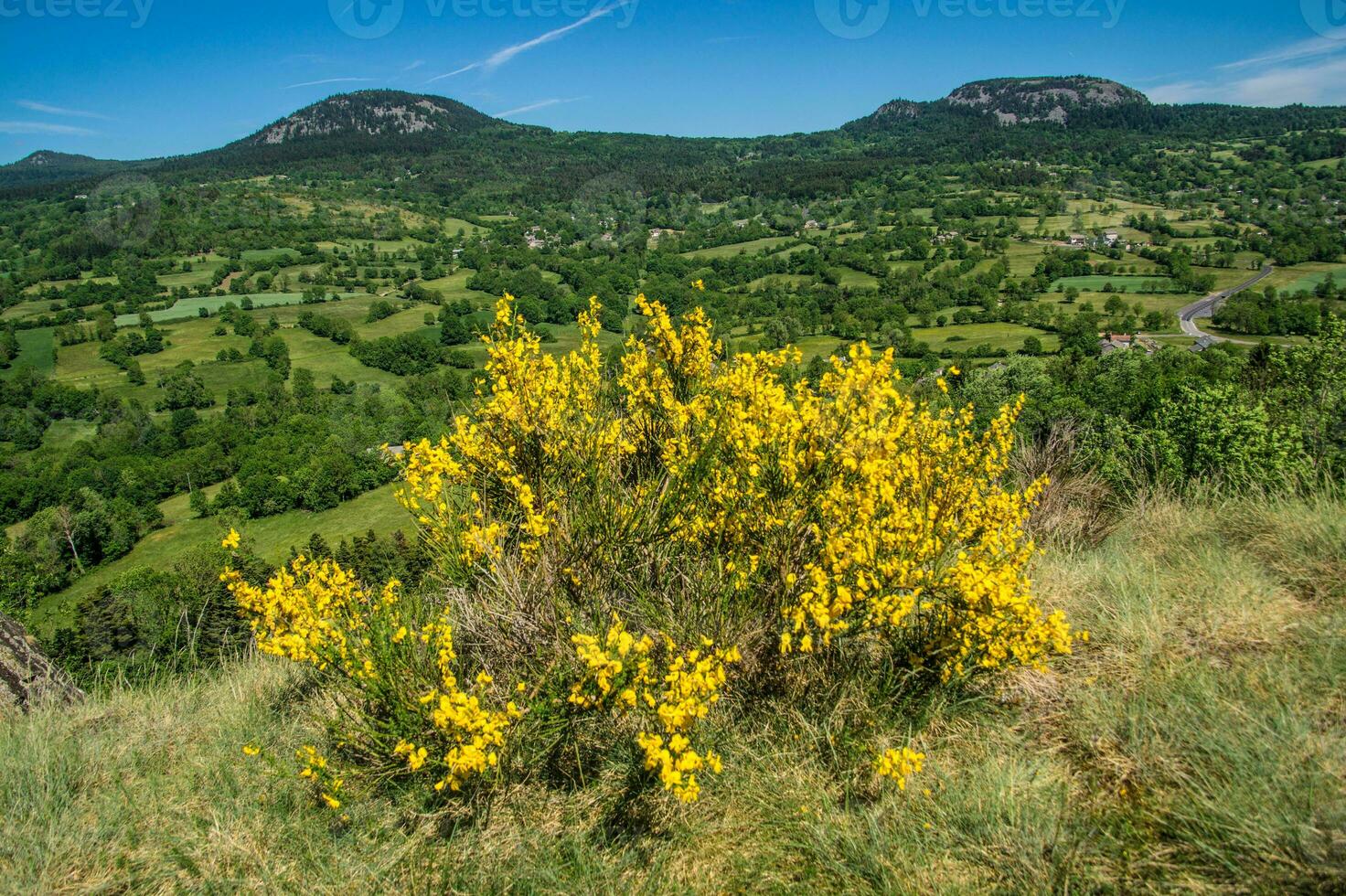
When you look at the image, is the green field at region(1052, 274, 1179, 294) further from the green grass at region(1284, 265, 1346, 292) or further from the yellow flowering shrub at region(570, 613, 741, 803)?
the yellow flowering shrub at region(570, 613, 741, 803)

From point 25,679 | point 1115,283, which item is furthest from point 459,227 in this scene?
point 25,679

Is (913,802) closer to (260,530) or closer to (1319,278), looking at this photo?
(260,530)

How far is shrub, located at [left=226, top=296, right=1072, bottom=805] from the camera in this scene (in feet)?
12.7

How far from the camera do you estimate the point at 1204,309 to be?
79.8m

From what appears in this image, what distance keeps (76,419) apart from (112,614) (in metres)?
66.7

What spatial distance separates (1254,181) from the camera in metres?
142

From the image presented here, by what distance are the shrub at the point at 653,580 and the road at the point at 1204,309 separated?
79.6 meters

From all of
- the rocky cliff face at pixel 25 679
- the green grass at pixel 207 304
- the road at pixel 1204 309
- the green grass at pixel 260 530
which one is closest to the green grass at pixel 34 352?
the green grass at pixel 207 304

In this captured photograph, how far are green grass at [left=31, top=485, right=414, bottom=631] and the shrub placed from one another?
54.5 m

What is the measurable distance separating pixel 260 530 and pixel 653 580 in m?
72.6

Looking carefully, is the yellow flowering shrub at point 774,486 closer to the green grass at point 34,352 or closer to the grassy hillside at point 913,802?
the grassy hillside at point 913,802

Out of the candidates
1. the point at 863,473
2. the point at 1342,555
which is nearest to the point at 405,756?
the point at 863,473

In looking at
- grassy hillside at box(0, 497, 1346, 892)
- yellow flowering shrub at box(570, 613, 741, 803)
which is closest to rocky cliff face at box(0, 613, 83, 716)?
grassy hillside at box(0, 497, 1346, 892)

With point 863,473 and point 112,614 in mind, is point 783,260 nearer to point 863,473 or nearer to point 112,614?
point 112,614
